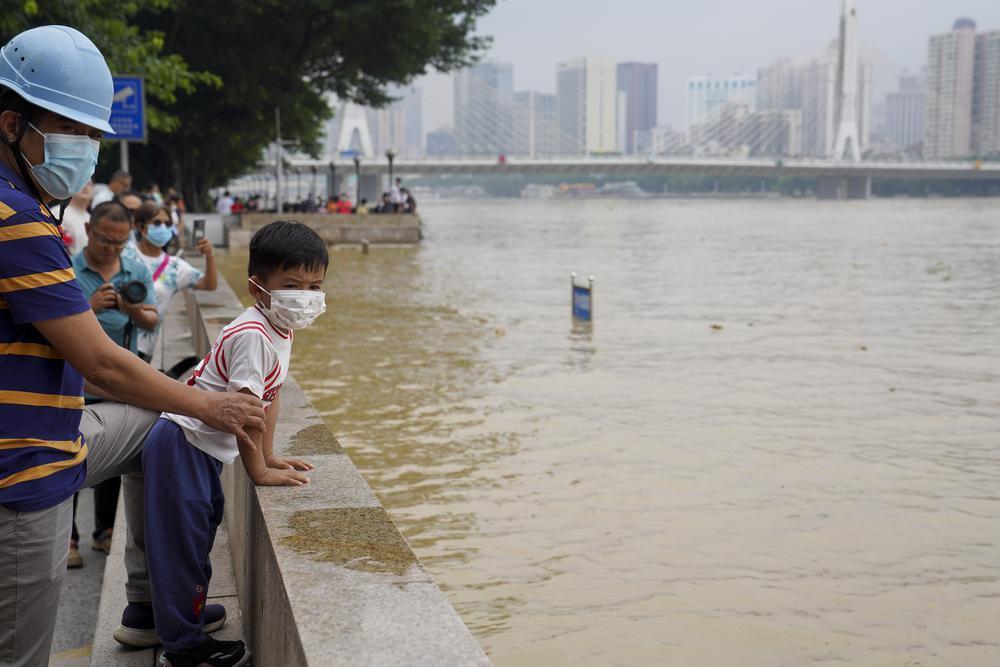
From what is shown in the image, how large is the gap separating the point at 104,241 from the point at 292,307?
2219mm

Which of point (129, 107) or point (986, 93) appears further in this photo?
point (986, 93)

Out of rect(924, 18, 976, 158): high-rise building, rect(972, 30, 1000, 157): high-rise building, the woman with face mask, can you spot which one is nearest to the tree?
the woman with face mask

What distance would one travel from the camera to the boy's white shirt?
3.08m

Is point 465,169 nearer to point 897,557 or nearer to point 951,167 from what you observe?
point 951,167

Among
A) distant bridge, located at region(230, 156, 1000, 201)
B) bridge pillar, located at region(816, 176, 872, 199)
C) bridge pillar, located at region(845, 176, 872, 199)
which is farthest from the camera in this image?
bridge pillar, located at region(816, 176, 872, 199)

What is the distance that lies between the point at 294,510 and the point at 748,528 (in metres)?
3.57

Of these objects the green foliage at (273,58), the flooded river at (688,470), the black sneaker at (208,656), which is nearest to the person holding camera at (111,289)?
the flooded river at (688,470)

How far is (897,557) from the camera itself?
5.80 meters

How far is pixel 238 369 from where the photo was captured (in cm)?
308

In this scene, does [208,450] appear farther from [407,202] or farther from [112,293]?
[407,202]

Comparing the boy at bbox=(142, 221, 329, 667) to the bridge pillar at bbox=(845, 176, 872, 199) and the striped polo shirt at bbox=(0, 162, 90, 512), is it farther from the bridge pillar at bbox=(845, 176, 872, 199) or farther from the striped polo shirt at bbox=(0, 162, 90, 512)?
the bridge pillar at bbox=(845, 176, 872, 199)

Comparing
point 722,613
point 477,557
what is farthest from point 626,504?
point 722,613

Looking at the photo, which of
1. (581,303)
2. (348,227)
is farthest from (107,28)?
(348,227)

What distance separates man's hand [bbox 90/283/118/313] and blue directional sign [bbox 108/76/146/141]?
9521mm
